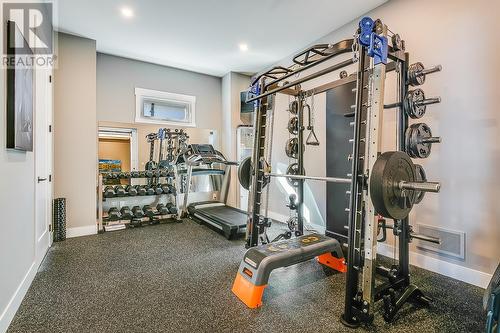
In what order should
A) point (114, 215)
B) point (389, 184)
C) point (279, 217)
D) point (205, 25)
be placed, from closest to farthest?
point (389, 184)
point (205, 25)
point (114, 215)
point (279, 217)

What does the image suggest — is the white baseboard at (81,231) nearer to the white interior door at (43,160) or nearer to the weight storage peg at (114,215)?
the weight storage peg at (114,215)

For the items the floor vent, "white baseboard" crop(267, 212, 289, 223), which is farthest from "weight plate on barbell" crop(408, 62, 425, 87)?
"white baseboard" crop(267, 212, 289, 223)

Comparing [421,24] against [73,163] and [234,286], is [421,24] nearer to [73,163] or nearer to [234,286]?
[234,286]

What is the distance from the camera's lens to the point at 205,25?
12.1 ft

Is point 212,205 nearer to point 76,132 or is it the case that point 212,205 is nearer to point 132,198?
point 132,198

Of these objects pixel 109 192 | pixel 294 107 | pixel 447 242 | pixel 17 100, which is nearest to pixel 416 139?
pixel 447 242

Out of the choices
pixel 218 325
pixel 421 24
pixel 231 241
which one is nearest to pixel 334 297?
pixel 218 325

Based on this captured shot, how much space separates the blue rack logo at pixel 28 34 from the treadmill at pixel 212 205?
101 inches

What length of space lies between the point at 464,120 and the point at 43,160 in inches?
188

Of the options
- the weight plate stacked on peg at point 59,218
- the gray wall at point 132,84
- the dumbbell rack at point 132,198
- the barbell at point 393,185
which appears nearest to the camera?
the barbell at point 393,185

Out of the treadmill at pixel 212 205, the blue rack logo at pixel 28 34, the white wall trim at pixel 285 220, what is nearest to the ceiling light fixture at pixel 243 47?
the treadmill at pixel 212 205

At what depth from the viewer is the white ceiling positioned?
10.6 ft

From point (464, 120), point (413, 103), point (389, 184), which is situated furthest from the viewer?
point (464, 120)

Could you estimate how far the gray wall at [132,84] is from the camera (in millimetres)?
4707
